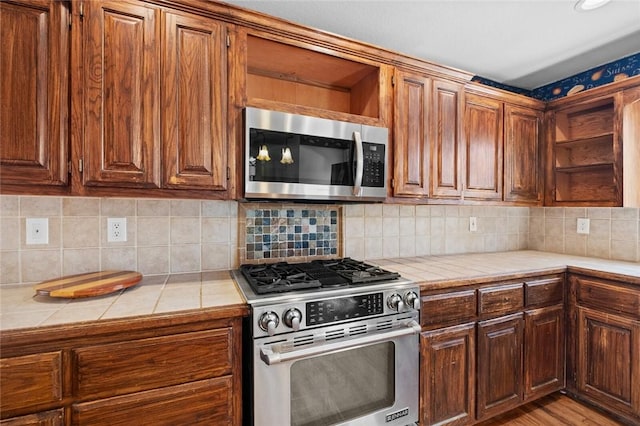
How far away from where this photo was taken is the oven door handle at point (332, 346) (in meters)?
1.21

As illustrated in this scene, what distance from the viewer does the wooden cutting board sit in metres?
1.23

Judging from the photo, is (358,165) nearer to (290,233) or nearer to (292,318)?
(290,233)

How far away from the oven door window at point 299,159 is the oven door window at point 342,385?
0.89m

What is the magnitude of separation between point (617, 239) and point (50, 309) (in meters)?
3.57

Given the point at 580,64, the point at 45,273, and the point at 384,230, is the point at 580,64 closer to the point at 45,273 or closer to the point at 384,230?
the point at 384,230

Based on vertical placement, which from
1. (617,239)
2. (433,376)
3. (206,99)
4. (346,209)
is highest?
(206,99)

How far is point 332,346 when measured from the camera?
1.32 metres

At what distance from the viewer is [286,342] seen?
1.27m

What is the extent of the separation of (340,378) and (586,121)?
2843mm

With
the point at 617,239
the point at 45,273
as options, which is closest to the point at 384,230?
the point at 617,239

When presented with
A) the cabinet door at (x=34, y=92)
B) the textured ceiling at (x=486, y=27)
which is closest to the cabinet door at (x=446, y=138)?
the textured ceiling at (x=486, y=27)

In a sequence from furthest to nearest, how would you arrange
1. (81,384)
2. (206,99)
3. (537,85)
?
(537,85), (206,99), (81,384)

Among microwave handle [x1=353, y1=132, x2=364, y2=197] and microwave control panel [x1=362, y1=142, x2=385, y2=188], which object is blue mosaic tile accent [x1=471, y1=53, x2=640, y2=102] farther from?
microwave handle [x1=353, y1=132, x2=364, y2=197]

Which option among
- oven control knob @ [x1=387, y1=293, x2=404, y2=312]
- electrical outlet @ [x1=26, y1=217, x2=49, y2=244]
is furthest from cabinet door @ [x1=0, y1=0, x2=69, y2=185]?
oven control knob @ [x1=387, y1=293, x2=404, y2=312]
